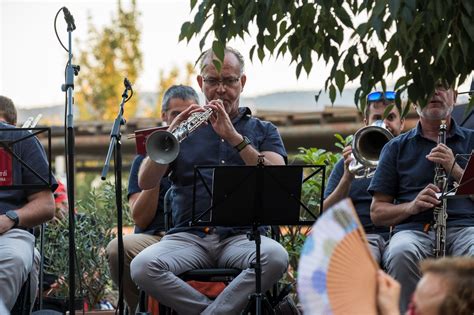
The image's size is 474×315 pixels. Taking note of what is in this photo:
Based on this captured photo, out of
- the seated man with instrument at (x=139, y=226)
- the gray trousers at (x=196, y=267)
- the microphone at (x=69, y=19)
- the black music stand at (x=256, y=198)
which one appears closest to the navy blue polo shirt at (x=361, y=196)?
the gray trousers at (x=196, y=267)

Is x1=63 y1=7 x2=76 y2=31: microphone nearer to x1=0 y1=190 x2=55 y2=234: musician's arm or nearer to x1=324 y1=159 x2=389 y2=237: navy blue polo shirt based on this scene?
x1=0 y1=190 x2=55 y2=234: musician's arm

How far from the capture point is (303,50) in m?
5.23

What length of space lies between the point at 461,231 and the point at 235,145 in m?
1.48

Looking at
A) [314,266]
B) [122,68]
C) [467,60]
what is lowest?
[122,68]

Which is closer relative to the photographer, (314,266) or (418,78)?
(314,266)

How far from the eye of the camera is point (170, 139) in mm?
6543

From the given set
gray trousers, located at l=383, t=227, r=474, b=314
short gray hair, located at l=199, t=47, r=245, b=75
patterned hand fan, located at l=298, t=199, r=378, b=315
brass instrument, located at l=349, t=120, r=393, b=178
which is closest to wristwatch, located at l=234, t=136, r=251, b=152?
short gray hair, located at l=199, t=47, r=245, b=75

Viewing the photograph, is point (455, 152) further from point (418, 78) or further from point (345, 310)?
point (345, 310)

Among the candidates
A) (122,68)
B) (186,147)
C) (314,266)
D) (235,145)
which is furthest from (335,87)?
(122,68)

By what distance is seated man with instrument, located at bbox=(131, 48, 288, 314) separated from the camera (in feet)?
21.2

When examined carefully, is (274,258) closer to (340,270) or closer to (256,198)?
(256,198)

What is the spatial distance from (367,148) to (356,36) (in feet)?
7.28

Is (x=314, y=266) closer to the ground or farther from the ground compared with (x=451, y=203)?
farther from the ground

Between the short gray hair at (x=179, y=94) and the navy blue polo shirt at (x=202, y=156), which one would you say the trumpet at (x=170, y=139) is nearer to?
the navy blue polo shirt at (x=202, y=156)
